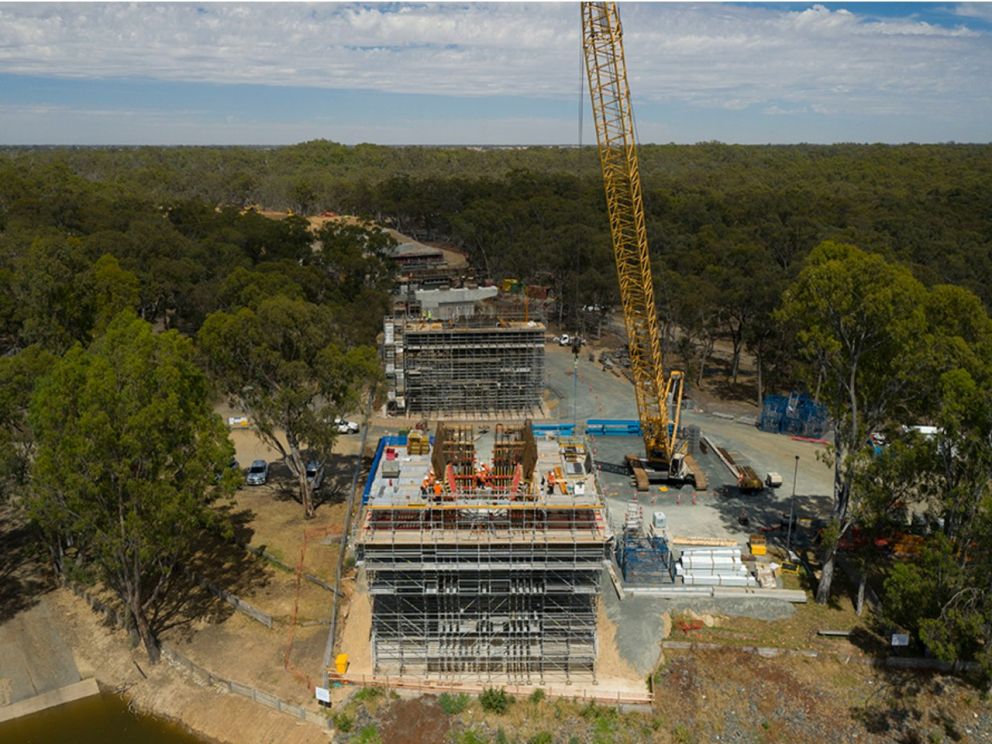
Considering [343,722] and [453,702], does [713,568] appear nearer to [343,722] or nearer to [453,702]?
[453,702]

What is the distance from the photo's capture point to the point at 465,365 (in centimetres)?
5016

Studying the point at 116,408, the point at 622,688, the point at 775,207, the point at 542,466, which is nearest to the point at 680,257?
the point at 775,207

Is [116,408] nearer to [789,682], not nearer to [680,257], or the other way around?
[789,682]

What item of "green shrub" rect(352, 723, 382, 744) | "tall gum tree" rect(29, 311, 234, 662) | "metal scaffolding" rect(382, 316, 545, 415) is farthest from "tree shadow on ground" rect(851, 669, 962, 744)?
"metal scaffolding" rect(382, 316, 545, 415)

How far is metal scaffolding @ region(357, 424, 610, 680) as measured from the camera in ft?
77.8

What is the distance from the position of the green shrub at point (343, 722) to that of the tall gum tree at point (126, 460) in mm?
8180

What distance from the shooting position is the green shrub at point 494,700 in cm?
2364

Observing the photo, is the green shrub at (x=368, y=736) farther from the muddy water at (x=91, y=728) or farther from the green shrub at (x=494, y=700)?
the muddy water at (x=91, y=728)

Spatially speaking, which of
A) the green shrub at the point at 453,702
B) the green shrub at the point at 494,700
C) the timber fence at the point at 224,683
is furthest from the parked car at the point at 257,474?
the green shrub at the point at 494,700

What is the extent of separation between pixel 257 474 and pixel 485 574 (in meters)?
21.5

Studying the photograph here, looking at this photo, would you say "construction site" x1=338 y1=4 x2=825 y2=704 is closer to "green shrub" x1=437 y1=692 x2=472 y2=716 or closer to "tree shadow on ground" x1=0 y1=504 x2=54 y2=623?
"green shrub" x1=437 y1=692 x2=472 y2=716

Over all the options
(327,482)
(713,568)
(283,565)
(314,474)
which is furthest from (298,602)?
(713,568)

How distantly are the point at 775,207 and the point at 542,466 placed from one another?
256 feet

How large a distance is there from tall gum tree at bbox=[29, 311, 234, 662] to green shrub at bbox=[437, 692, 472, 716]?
Answer: 10.3m
